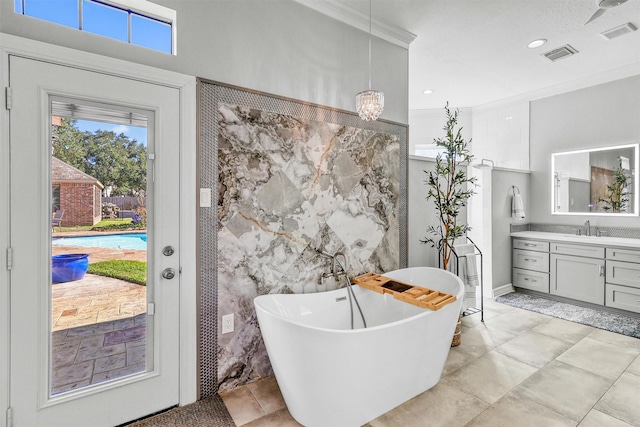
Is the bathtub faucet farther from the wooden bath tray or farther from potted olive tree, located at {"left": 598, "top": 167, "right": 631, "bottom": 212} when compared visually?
potted olive tree, located at {"left": 598, "top": 167, "right": 631, "bottom": 212}

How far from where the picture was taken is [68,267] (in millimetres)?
1763

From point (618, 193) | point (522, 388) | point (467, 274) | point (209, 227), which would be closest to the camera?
point (209, 227)

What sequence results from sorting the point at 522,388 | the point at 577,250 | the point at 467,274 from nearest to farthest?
the point at 522,388, the point at 467,274, the point at 577,250

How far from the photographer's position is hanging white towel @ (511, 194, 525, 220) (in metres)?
4.54

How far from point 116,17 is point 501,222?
15.8 ft

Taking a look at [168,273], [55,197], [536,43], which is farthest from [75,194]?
[536,43]

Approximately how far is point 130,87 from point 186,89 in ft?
1.05

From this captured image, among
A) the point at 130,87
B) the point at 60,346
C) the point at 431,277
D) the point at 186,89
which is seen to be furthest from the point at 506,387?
the point at 130,87

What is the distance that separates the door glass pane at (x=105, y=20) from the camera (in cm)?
185

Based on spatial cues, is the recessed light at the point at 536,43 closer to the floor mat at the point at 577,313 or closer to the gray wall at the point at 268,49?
the gray wall at the point at 268,49

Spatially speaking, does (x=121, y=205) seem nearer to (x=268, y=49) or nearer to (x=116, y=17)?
(x=116, y=17)

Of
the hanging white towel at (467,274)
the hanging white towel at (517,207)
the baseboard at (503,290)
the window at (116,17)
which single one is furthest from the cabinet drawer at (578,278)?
the window at (116,17)

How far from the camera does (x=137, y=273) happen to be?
196 cm

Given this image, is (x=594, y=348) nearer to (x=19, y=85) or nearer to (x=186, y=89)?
(x=186, y=89)
